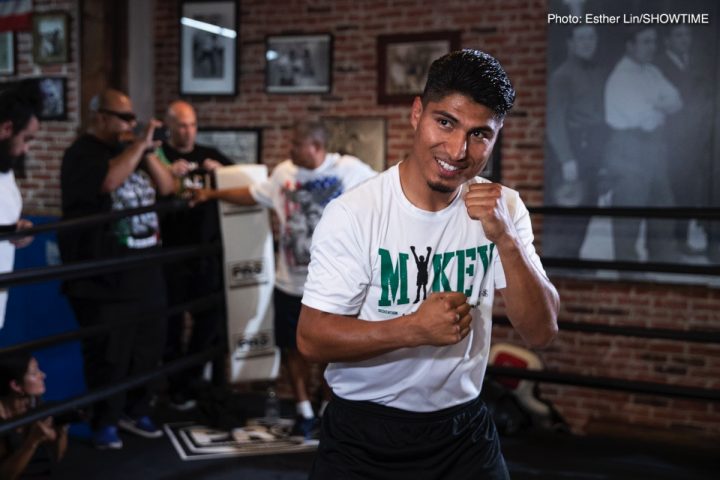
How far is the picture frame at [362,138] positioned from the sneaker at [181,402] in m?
1.78

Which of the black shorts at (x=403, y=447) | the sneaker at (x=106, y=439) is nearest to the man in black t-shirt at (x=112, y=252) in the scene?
the sneaker at (x=106, y=439)

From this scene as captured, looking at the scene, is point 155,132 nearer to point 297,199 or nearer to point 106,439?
point 297,199

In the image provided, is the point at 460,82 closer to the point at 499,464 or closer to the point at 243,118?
the point at 499,464

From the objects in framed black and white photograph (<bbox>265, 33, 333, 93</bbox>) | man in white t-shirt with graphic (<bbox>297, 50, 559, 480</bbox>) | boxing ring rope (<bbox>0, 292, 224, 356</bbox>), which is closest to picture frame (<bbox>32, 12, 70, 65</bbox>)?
framed black and white photograph (<bbox>265, 33, 333, 93</bbox>)

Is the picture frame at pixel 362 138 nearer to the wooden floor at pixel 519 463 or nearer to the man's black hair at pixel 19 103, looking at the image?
the wooden floor at pixel 519 463

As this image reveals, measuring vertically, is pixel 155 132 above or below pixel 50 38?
below

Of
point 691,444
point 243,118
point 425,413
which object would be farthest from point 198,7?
point 425,413

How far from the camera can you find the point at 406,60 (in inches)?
205

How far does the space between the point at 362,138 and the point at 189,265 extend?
1.42 meters

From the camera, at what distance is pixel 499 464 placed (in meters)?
1.90

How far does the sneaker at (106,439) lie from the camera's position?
377 centimetres

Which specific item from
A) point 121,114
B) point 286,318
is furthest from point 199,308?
point 121,114

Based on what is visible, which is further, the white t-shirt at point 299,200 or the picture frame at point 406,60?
the picture frame at point 406,60

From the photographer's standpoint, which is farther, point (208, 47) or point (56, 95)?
point (208, 47)
